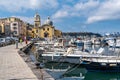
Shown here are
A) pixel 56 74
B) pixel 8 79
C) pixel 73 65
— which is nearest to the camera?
pixel 8 79

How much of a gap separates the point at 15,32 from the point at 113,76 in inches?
5241

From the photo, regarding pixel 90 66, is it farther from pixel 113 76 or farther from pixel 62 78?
pixel 62 78

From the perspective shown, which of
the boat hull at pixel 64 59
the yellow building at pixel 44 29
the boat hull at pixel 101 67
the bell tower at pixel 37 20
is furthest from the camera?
the bell tower at pixel 37 20

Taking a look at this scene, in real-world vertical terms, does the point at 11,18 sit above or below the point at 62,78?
above

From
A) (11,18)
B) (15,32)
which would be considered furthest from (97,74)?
A: (11,18)

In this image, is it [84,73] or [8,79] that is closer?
[8,79]

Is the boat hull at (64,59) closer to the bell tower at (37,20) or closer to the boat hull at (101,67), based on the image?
the boat hull at (101,67)

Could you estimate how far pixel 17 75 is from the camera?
551 inches

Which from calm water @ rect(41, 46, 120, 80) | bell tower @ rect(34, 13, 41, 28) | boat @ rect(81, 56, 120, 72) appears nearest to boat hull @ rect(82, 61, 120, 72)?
boat @ rect(81, 56, 120, 72)

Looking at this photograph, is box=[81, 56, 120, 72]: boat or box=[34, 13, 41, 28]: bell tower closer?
box=[81, 56, 120, 72]: boat

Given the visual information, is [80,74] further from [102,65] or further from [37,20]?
[37,20]

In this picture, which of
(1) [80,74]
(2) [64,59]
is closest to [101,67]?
(1) [80,74]

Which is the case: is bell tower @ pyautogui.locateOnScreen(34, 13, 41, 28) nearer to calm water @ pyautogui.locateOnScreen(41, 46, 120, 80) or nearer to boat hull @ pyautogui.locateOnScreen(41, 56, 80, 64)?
boat hull @ pyautogui.locateOnScreen(41, 56, 80, 64)

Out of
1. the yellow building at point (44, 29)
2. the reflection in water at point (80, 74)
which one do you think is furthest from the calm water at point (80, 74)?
the yellow building at point (44, 29)
